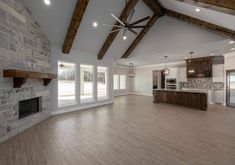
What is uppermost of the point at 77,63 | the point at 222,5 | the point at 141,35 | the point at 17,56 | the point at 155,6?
the point at 155,6

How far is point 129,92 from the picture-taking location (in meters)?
15.3

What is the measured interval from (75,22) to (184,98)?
23.1ft

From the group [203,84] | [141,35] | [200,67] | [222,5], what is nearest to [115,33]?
[141,35]

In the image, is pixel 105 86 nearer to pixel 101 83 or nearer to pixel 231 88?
pixel 101 83

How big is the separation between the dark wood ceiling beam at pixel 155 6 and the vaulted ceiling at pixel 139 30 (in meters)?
0.19

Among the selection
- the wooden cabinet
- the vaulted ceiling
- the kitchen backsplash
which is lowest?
the wooden cabinet

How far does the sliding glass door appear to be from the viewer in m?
8.20

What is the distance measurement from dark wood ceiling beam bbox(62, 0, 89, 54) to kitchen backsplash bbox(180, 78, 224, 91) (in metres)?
9.00

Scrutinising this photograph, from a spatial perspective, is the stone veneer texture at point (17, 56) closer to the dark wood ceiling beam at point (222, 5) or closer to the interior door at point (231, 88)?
the dark wood ceiling beam at point (222, 5)

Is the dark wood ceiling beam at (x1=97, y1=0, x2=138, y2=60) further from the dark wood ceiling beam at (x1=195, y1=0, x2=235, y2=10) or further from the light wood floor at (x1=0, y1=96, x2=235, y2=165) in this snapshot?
the light wood floor at (x1=0, y1=96, x2=235, y2=165)

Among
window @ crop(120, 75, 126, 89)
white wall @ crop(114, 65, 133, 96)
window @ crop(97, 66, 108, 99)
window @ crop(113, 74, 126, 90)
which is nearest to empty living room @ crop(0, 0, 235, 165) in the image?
window @ crop(97, 66, 108, 99)

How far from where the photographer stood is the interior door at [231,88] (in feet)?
26.9

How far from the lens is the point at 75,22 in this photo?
531 centimetres

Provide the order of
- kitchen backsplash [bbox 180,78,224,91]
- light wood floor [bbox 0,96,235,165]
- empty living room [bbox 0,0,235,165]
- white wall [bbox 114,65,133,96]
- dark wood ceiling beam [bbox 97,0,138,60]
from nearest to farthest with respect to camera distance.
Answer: light wood floor [bbox 0,96,235,165], empty living room [bbox 0,0,235,165], dark wood ceiling beam [bbox 97,0,138,60], kitchen backsplash [bbox 180,78,224,91], white wall [bbox 114,65,133,96]
